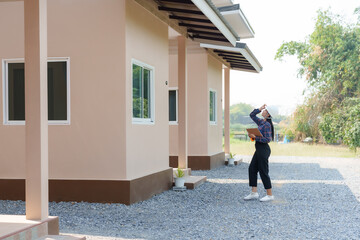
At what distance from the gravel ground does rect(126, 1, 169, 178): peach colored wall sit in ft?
2.25

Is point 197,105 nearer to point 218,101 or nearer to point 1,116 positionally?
point 218,101

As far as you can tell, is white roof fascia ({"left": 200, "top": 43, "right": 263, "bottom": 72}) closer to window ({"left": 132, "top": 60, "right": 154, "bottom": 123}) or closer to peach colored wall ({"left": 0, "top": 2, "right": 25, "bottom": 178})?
window ({"left": 132, "top": 60, "right": 154, "bottom": 123})

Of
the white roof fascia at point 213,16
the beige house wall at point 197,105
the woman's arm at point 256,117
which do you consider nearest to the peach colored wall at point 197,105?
the beige house wall at point 197,105

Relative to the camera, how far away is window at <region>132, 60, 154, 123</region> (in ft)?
27.1

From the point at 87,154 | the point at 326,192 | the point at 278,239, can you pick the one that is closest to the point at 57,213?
the point at 87,154

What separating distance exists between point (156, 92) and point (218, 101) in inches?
284

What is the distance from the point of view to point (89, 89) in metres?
7.81

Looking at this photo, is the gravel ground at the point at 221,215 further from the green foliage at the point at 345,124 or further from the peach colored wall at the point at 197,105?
the green foliage at the point at 345,124

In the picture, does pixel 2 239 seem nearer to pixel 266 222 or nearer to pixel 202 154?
pixel 266 222

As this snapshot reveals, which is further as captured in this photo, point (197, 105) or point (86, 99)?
point (197, 105)

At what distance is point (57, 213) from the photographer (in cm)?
691

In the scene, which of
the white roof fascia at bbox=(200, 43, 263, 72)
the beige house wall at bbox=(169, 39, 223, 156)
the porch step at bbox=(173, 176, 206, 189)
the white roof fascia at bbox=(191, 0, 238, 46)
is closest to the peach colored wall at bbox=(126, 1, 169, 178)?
the porch step at bbox=(173, 176, 206, 189)

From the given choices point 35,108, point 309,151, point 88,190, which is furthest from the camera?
point 309,151

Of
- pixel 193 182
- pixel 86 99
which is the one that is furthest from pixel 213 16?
pixel 193 182
